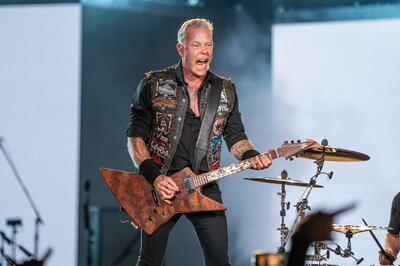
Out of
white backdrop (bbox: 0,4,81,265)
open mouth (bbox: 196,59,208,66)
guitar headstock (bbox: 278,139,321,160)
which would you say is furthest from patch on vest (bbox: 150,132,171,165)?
white backdrop (bbox: 0,4,81,265)

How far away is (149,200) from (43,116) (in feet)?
12.9

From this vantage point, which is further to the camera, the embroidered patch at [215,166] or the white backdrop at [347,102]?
the white backdrop at [347,102]

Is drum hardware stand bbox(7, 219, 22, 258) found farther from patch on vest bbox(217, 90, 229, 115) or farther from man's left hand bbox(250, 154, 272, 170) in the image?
man's left hand bbox(250, 154, 272, 170)

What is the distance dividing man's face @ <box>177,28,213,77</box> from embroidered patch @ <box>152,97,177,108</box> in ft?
0.71

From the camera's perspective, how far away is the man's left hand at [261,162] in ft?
13.6

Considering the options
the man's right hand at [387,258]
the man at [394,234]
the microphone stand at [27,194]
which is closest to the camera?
the man's right hand at [387,258]

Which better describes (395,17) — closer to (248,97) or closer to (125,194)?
(248,97)

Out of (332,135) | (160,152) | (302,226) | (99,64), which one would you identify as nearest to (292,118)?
(332,135)

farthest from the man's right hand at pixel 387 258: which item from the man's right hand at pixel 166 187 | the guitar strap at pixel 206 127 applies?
the man's right hand at pixel 166 187

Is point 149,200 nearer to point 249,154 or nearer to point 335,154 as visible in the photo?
point 249,154

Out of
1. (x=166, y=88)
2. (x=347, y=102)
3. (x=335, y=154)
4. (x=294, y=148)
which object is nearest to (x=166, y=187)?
(x=166, y=88)

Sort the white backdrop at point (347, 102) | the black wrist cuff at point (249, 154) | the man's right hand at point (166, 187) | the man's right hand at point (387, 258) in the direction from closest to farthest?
the man's right hand at point (166, 187) → the black wrist cuff at point (249, 154) → the man's right hand at point (387, 258) → the white backdrop at point (347, 102)

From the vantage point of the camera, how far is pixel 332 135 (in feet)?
24.2

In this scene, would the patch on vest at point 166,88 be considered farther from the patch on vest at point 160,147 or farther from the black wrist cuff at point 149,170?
the black wrist cuff at point 149,170
